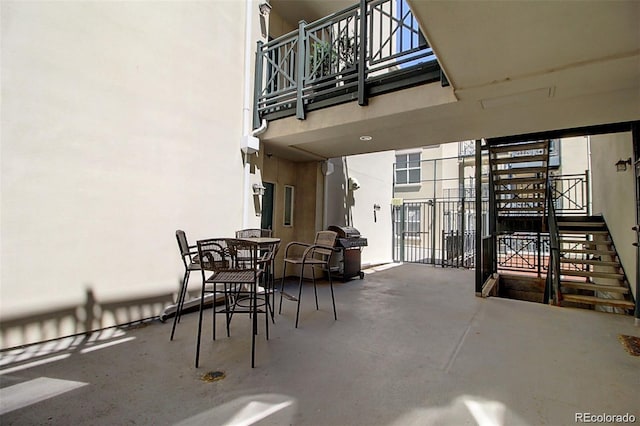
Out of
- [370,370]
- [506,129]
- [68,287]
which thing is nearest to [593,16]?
[506,129]

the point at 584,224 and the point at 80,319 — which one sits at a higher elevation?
the point at 584,224

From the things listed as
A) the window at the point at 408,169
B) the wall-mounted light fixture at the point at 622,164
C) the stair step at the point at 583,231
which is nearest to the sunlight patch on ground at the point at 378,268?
the stair step at the point at 583,231

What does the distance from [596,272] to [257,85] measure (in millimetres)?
6282

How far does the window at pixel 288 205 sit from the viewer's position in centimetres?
642

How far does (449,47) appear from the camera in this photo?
233 centimetres

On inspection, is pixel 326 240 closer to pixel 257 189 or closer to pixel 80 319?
pixel 257 189

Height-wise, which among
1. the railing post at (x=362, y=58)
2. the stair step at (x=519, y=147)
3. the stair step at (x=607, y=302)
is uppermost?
the railing post at (x=362, y=58)

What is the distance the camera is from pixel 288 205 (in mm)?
Result: 6500

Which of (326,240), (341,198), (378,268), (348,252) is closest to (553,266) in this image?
(348,252)

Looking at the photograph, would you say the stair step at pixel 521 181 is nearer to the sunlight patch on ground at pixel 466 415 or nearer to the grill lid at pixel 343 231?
the grill lid at pixel 343 231

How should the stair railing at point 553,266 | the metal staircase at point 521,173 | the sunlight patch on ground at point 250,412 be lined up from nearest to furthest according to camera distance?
1. the sunlight patch on ground at point 250,412
2. the stair railing at point 553,266
3. the metal staircase at point 521,173

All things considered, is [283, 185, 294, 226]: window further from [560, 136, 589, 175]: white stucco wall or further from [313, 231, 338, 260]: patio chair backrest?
[560, 136, 589, 175]: white stucco wall

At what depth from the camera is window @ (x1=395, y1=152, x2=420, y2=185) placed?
14512 mm

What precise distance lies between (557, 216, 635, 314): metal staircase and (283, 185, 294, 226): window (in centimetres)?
480
